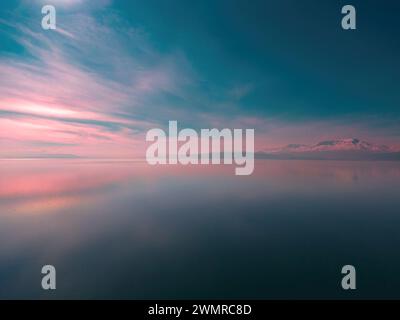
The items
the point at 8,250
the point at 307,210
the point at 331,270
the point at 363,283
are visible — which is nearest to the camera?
the point at 363,283

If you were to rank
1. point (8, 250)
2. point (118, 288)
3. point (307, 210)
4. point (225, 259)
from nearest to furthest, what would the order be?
point (118, 288) < point (225, 259) < point (8, 250) < point (307, 210)

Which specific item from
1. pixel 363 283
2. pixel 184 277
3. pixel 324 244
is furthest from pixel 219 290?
pixel 324 244

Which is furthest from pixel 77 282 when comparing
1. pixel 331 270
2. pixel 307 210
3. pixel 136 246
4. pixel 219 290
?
pixel 307 210

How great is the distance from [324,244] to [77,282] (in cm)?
2572

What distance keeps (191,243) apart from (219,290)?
8761mm

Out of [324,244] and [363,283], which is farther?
[324,244]

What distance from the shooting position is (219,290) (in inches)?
558

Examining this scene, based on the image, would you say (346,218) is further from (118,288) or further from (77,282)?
(77,282)

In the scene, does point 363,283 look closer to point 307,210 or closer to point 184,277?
point 184,277
